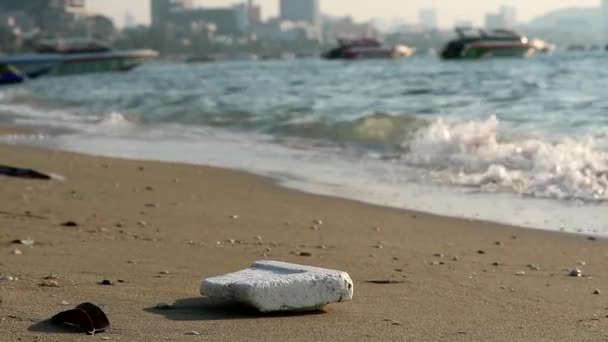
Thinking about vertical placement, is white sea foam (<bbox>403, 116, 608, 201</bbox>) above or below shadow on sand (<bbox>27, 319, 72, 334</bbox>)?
below

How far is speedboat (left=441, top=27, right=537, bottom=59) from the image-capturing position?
70.6 metres

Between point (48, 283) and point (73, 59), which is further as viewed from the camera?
point (73, 59)

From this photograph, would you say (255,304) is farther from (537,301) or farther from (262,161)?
(262,161)

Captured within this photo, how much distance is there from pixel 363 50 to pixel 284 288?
8489cm

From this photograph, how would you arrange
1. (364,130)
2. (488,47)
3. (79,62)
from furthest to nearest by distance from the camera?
1. (488,47)
2. (79,62)
3. (364,130)

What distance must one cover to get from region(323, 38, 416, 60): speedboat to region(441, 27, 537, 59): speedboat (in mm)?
13862

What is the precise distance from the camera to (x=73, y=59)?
64.1m

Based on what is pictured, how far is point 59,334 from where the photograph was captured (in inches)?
147

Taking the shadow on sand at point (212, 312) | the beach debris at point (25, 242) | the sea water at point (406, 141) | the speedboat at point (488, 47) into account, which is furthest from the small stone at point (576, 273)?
the speedboat at point (488, 47)

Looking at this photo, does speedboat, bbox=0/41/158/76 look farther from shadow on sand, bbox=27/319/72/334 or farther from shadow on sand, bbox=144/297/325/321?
shadow on sand, bbox=27/319/72/334

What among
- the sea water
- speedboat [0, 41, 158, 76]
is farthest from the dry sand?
speedboat [0, 41, 158, 76]

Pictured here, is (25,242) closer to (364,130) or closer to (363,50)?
(364,130)

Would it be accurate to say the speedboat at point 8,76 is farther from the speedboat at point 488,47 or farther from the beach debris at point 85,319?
the beach debris at point 85,319

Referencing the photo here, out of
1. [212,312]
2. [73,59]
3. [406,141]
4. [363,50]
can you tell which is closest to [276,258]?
[212,312]
